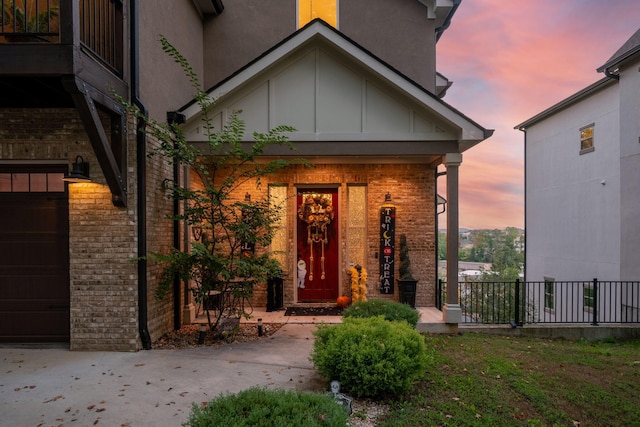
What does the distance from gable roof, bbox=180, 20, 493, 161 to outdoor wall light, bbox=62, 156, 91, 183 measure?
2061 millimetres

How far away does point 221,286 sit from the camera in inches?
249

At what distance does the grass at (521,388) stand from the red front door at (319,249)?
326cm

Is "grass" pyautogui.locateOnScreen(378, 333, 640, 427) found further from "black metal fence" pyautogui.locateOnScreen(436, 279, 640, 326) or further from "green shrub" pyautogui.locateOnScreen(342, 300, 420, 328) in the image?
"black metal fence" pyautogui.locateOnScreen(436, 279, 640, 326)

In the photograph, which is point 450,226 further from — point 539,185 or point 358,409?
point 539,185

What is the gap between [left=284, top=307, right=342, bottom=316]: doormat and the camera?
8.19m

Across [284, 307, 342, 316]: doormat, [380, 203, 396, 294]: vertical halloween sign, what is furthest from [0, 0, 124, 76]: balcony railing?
[380, 203, 396, 294]: vertical halloween sign

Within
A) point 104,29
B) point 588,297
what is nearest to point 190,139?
point 104,29

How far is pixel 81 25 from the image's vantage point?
5062mm

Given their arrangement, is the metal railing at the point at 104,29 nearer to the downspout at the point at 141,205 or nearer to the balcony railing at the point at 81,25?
the balcony railing at the point at 81,25

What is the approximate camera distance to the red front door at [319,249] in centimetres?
919

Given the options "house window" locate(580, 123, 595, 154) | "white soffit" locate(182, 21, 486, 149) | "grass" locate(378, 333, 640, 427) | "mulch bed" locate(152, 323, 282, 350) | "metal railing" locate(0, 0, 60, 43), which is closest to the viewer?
"grass" locate(378, 333, 640, 427)

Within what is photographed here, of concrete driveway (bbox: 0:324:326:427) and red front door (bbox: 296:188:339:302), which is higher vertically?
red front door (bbox: 296:188:339:302)

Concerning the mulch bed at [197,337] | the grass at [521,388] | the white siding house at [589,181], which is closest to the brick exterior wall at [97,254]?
the mulch bed at [197,337]

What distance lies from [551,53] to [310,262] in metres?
11.8
